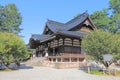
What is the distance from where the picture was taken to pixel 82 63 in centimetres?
3056

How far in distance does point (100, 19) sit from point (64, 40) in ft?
56.1

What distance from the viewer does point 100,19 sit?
45375mm

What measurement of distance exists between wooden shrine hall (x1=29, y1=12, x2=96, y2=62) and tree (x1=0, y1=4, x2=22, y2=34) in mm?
8820

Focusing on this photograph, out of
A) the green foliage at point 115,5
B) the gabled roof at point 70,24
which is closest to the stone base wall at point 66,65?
the gabled roof at point 70,24

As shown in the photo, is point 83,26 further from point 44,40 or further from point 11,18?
point 11,18

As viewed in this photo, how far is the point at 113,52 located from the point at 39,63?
52.5ft

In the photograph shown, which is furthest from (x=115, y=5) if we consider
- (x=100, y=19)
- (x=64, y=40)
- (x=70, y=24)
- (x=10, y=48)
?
(x=10, y=48)

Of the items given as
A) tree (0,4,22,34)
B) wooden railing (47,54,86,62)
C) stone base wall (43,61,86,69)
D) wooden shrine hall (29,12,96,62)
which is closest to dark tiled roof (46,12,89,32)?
wooden shrine hall (29,12,96,62)

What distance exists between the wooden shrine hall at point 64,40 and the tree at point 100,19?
234 inches

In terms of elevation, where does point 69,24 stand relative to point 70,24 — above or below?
above

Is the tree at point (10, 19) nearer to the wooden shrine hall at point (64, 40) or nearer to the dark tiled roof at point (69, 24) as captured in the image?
the wooden shrine hall at point (64, 40)

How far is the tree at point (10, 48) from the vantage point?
22.2 m

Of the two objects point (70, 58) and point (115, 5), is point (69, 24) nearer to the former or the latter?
point (70, 58)

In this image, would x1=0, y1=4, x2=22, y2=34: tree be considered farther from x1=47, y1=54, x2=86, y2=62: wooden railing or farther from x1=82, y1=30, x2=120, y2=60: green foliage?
x1=82, y1=30, x2=120, y2=60: green foliage
